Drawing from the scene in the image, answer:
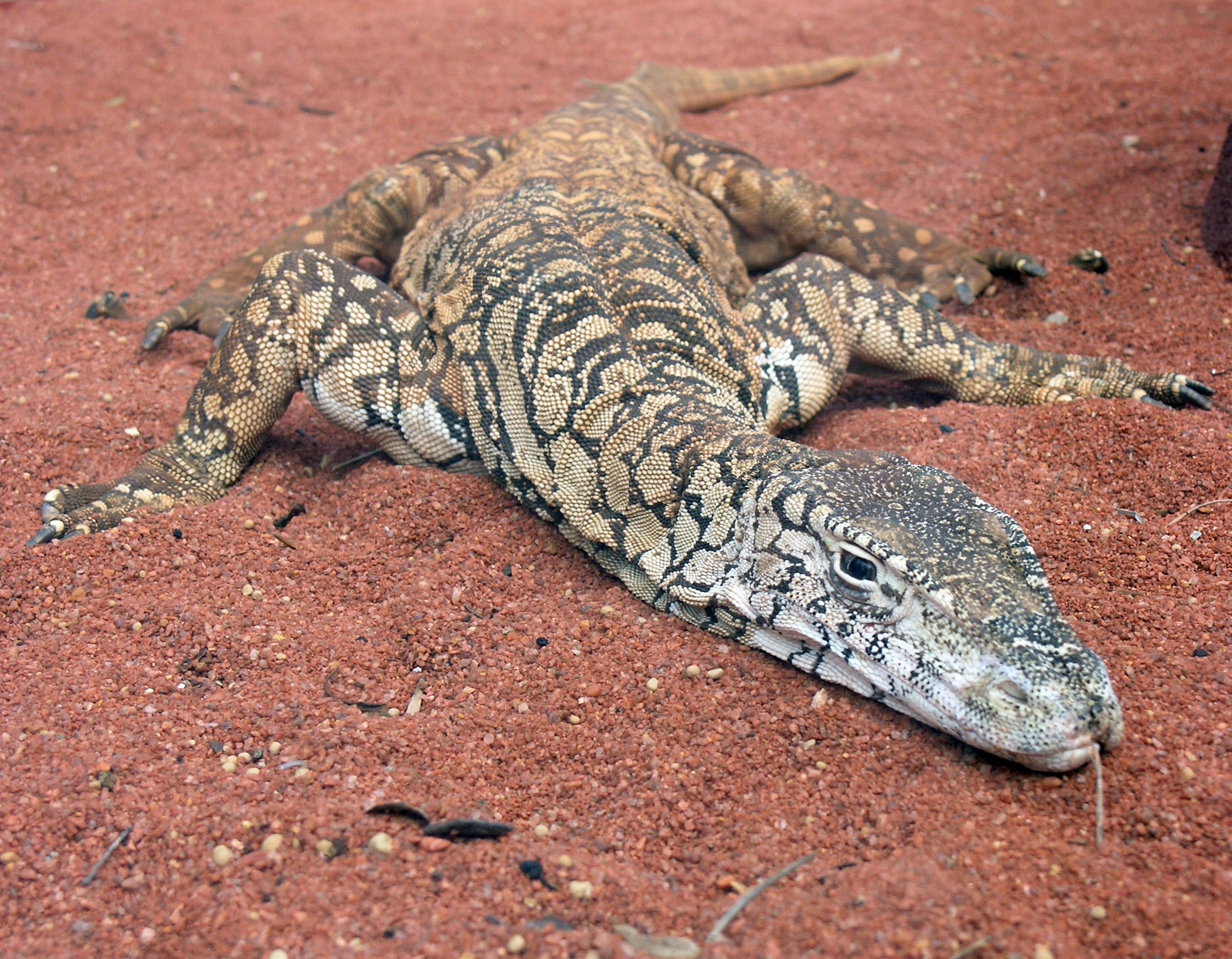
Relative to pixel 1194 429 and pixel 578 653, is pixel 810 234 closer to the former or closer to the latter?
pixel 1194 429

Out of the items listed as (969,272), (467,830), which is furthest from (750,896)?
(969,272)

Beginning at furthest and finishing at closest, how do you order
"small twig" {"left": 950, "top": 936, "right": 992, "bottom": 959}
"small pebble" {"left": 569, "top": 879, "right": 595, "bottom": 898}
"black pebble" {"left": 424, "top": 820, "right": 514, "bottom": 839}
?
"black pebble" {"left": 424, "top": 820, "right": 514, "bottom": 839} → "small pebble" {"left": 569, "top": 879, "right": 595, "bottom": 898} → "small twig" {"left": 950, "top": 936, "right": 992, "bottom": 959}

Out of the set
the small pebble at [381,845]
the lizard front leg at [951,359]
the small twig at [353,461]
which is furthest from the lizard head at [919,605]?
the small twig at [353,461]

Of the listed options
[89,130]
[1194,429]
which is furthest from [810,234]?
[89,130]

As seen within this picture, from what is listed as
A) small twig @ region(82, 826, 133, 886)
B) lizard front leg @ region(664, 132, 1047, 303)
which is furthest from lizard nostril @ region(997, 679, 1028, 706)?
lizard front leg @ region(664, 132, 1047, 303)

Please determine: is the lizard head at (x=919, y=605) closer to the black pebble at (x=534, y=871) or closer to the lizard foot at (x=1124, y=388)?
the black pebble at (x=534, y=871)

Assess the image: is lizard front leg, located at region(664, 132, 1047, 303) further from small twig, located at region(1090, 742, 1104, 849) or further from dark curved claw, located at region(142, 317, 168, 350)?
small twig, located at region(1090, 742, 1104, 849)
